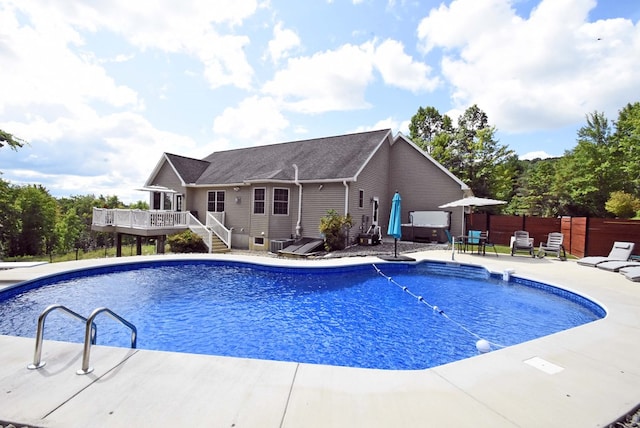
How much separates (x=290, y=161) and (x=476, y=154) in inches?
849

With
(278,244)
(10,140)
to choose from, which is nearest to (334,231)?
(278,244)

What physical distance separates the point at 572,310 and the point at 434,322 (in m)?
3.76

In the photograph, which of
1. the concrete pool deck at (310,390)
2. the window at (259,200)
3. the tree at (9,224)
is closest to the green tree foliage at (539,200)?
the window at (259,200)

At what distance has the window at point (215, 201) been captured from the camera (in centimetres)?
1847

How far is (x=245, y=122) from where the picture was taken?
18.2 m

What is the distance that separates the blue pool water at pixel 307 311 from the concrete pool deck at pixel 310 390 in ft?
4.17

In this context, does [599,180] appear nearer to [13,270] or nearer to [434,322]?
[434,322]

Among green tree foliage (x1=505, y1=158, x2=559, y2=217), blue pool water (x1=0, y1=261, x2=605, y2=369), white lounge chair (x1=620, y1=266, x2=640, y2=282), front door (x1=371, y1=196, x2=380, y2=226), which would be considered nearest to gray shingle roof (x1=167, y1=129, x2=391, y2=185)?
front door (x1=371, y1=196, x2=380, y2=226)

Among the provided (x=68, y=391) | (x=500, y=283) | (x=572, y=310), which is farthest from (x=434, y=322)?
(x=68, y=391)

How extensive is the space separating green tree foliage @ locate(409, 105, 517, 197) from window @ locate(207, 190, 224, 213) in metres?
22.9

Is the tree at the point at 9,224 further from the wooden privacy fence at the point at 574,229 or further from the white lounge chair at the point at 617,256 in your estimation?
the white lounge chair at the point at 617,256

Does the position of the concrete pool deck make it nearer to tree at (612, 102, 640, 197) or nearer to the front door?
the front door

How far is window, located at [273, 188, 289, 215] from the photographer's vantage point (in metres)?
16.2

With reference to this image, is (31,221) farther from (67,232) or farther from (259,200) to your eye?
(259,200)
